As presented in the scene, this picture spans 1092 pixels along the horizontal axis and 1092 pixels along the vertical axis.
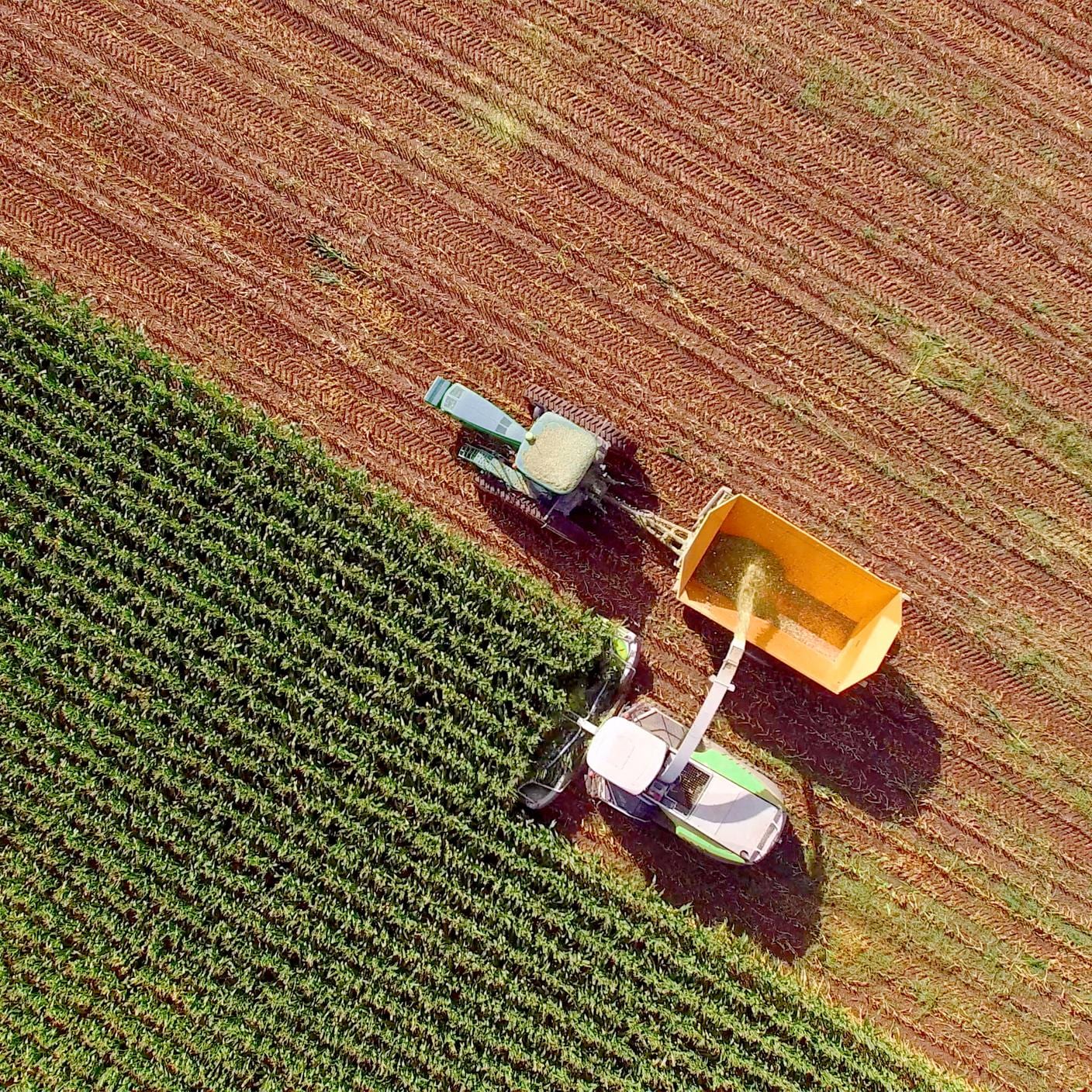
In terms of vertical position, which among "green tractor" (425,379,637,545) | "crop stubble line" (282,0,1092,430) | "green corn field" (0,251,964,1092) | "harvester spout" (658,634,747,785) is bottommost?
"green corn field" (0,251,964,1092)

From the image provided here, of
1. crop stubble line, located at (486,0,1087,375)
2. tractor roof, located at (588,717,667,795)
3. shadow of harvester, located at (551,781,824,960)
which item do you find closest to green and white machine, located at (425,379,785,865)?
tractor roof, located at (588,717,667,795)

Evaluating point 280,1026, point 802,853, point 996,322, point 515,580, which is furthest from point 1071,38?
point 280,1026

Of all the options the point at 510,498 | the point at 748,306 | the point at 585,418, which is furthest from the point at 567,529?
the point at 748,306

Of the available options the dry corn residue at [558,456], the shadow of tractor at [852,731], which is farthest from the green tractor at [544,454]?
the shadow of tractor at [852,731]

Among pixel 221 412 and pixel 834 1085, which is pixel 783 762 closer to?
pixel 834 1085

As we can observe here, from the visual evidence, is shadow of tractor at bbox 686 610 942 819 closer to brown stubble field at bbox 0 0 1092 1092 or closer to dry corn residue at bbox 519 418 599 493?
brown stubble field at bbox 0 0 1092 1092

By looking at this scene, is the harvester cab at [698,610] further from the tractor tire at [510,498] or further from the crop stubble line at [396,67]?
the crop stubble line at [396,67]

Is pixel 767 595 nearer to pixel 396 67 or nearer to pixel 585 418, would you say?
pixel 585 418
